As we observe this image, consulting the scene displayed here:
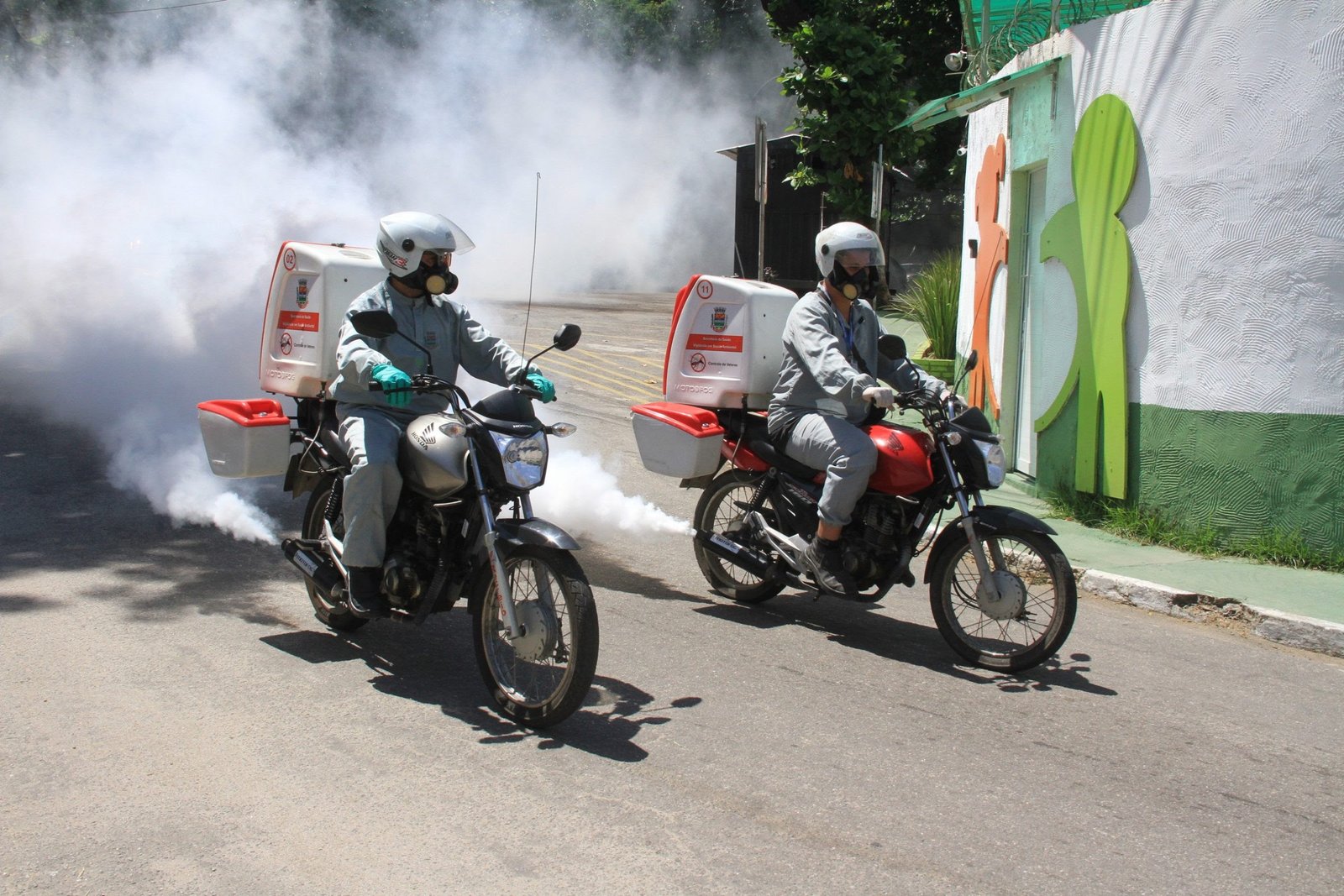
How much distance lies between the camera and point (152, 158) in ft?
44.3

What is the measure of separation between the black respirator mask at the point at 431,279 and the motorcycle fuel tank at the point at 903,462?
1983mm

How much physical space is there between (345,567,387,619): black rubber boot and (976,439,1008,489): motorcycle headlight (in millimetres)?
2569

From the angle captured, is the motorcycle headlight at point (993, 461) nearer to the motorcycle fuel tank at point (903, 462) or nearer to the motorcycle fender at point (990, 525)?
the motorcycle fender at point (990, 525)

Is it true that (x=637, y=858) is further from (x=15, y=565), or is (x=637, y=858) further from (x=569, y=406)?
(x=569, y=406)

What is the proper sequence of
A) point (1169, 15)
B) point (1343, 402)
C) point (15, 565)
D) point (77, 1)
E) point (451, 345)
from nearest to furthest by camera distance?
point (451, 345) → point (15, 565) → point (1343, 402) → point (1169, 15) → point (77, 1)

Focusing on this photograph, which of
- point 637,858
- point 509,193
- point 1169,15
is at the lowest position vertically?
point 637,858

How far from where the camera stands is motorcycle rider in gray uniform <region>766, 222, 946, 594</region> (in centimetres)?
564

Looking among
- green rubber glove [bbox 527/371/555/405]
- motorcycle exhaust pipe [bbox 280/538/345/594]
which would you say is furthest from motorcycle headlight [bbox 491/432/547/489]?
motorcycle exhaust pipe [bbox 280/538/345/594]

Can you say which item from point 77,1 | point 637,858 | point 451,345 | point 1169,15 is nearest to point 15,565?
point 451,345

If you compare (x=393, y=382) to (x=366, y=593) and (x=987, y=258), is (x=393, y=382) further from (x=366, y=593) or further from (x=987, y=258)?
(x=987, y=258)

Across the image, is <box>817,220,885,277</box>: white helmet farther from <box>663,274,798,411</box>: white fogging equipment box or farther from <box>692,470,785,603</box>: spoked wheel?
<box>692,470,785,603</box>: spoked wheel

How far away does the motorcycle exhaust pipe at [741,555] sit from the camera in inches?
245

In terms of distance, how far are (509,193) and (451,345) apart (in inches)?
996

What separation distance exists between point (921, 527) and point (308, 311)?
3.36 meters
